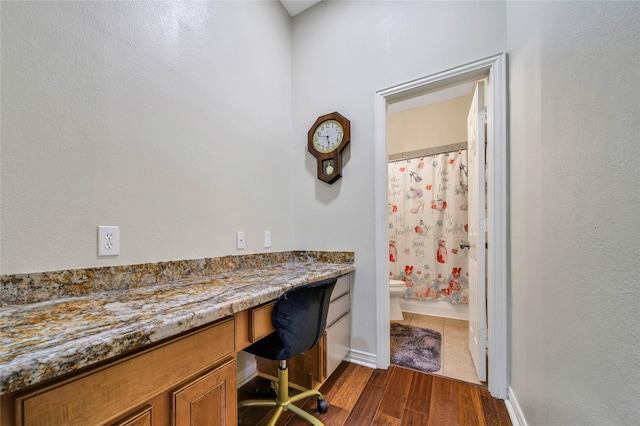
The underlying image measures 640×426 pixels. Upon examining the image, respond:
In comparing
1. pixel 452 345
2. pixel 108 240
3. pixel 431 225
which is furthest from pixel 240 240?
pixel 431 225

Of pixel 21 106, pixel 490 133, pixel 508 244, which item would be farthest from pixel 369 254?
pixel 21 106

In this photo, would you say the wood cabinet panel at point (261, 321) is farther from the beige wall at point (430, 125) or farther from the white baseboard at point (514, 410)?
the beige wall at point (430, 125)

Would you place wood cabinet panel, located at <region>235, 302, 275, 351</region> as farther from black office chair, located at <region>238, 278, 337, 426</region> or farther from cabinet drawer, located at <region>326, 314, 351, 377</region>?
cabinet drawer, located at <region>326, 314, 351, 377</region>

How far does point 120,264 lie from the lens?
104cm

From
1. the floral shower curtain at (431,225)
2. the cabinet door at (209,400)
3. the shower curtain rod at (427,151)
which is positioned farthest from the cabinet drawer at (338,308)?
the shower curtain rod at (427,151)

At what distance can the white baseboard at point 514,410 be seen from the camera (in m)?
1.20

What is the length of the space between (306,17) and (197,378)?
8.74 feet

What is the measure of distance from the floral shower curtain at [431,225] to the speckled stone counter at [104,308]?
209cm

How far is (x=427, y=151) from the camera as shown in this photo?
3094 mm

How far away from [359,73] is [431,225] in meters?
1.99

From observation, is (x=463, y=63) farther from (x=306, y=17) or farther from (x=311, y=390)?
(x=311, y=390)

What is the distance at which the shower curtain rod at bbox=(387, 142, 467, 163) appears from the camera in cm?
292

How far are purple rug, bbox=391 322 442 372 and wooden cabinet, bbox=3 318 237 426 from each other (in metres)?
1.45

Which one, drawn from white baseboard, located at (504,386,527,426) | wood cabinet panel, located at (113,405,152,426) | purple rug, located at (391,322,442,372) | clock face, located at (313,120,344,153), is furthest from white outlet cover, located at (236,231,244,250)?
white baseboard, located at (504,386,527,426)
